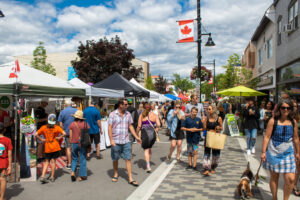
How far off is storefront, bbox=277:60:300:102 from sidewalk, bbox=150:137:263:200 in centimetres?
690

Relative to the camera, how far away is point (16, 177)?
18.8ft

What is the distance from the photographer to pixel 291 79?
13.2 m

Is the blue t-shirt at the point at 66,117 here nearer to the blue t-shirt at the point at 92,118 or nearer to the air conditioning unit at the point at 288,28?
the blue t-shirt at the point at 92,118

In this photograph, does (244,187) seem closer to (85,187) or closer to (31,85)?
(85,187)

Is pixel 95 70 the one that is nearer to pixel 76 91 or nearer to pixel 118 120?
pixel 76 91

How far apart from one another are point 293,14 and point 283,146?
38.8 feet

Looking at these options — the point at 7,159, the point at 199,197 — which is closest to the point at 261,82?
the point at 199,197

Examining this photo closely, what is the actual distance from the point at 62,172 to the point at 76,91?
2.51 m

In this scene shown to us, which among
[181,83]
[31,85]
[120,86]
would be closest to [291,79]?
[120,86]

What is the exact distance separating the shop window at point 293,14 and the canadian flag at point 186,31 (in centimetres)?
521

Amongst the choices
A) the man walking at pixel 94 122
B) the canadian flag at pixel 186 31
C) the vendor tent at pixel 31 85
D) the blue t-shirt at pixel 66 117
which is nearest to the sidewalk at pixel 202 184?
the man walking at pixel 94 122

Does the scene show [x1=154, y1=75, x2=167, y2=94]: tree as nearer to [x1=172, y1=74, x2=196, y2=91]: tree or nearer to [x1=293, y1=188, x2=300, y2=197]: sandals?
[x1=172, y1=74, x2=196, y2=91]: tree

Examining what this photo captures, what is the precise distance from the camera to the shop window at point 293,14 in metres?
12.7

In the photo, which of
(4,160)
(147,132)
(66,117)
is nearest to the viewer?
(4,160)
